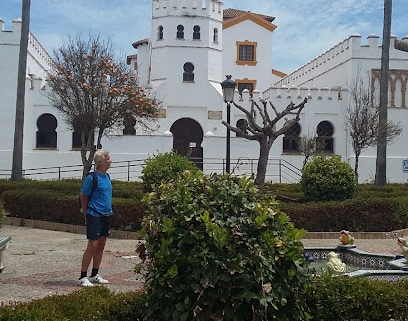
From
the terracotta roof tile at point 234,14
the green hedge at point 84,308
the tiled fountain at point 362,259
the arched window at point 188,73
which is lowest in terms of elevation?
the tiled fountain at point 362,259

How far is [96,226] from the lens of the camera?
7.53m

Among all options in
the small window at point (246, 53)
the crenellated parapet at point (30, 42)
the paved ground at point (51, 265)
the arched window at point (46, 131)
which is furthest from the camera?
the small window at point (246, 53)

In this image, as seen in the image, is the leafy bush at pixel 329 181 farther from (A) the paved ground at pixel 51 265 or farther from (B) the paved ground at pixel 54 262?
(A) the paved ground at pixel 51 265

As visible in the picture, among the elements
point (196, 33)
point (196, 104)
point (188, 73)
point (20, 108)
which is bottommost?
point (20, 108)

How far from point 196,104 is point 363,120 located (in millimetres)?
9883

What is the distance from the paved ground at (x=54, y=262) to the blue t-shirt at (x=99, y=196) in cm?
102

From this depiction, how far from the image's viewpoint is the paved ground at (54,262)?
7.45 metres

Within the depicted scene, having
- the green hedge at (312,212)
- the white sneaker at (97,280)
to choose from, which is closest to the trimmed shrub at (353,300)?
the white sneaker at (97,280)

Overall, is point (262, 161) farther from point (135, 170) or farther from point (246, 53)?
point (246, 53)

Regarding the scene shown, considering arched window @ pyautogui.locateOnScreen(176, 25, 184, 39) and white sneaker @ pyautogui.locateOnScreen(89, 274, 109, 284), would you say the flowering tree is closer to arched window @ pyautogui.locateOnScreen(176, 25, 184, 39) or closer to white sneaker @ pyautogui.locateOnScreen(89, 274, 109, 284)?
white sneaker @ pyautogui.locateOnScreen(89, 274, 109, 284)

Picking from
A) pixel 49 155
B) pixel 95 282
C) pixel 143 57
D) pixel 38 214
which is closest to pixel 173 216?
pixel 95 282

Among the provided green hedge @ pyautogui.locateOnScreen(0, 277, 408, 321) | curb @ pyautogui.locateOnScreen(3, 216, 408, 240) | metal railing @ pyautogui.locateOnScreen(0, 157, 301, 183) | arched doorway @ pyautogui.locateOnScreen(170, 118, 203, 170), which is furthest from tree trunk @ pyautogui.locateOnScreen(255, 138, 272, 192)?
arched doorway @ pyautogui.locateOnScreen(170, 118, 203, 170)

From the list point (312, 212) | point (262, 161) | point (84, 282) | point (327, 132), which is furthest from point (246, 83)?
point (84, 282)

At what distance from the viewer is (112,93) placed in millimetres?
18125
